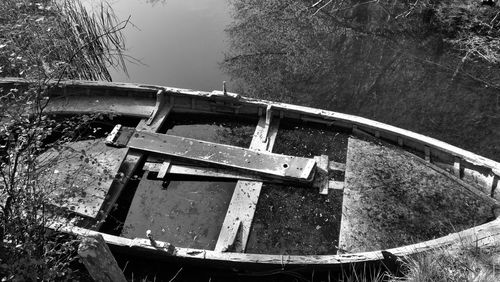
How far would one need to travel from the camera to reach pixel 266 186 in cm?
679

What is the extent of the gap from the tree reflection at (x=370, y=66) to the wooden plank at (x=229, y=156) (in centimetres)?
303

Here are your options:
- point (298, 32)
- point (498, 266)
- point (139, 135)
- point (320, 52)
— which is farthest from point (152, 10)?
point (498, 266)

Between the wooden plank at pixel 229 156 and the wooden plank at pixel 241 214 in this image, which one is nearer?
the wooden plank at pixel 241 214

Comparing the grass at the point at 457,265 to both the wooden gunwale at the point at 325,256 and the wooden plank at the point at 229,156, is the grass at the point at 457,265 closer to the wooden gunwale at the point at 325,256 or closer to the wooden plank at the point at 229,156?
the wooden gunwale at the point at 325,256

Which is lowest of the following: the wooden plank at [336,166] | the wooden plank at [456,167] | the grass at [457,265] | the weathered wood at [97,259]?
the wooden plank at [336,166]

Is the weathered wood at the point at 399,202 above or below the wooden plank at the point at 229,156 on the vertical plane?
below

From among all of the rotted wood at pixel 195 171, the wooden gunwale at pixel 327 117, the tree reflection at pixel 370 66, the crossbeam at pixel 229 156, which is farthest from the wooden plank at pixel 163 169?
the tree reflection at pixel 370 66

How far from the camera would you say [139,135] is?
7445mm

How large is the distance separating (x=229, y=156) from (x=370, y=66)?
212 inches

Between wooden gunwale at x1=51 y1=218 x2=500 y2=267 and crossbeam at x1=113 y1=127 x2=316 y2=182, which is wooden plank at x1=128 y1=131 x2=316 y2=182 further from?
wooden gunwale at x1=51 y1=218 x2=500 y2=267

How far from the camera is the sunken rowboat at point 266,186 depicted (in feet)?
19.3

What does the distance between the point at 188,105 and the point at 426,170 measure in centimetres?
454

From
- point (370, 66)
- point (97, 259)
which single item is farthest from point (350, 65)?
point (97, 259)

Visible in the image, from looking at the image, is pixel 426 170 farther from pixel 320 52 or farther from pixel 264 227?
pixel 320 52
